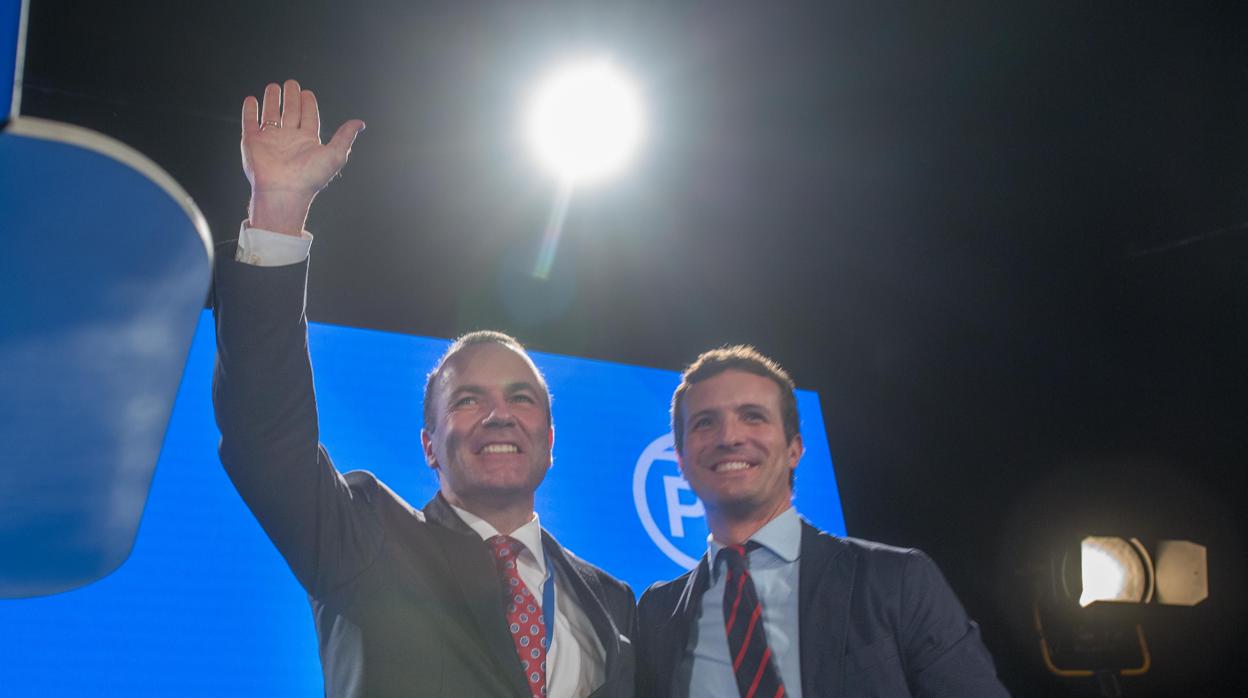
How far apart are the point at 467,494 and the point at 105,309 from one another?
5.49 feet

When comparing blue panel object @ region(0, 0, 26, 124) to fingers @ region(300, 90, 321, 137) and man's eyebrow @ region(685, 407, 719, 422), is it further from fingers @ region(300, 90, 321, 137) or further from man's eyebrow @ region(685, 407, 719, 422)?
man's eyebrow @ region(685, 407, 719, 422)

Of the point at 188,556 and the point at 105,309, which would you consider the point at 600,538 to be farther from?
the point at 105,309

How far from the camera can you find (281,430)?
5.10 ft

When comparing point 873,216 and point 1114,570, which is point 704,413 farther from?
point 1114,570

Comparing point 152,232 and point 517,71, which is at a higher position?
point 517,71

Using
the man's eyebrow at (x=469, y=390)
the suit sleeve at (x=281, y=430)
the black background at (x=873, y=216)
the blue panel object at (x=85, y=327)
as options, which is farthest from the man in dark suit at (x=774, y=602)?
the blue panel object at (x=85, y=327)

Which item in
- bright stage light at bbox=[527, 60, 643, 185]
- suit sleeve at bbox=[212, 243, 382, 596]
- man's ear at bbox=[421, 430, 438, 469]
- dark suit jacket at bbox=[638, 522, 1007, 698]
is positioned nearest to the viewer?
suit sleeve at bbox=[212, 243, 382, 596]

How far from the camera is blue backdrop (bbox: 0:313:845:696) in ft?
7.04

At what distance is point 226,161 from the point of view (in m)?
3.16

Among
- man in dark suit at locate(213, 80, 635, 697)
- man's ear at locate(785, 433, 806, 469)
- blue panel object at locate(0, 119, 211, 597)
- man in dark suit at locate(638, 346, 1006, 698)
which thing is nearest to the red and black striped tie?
man in dark suit at locate(638, 346, 1006, 698)

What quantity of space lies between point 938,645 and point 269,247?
4.87 feet

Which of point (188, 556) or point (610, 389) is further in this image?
point (610, 389)

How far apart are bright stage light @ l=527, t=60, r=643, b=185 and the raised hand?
2072 millimetres

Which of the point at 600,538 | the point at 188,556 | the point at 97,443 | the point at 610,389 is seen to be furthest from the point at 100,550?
the point at 610,389
